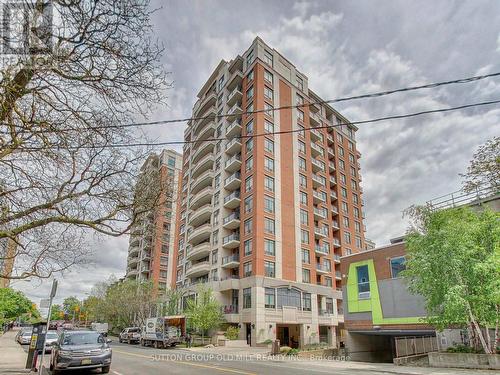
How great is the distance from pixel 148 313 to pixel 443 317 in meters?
52.1

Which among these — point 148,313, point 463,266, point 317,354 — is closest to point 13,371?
point 463,266

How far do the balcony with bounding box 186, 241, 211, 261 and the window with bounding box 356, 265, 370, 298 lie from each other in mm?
27318

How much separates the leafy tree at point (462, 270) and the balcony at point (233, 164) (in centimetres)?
3397

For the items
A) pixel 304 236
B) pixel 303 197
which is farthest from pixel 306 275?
pixel 303 197

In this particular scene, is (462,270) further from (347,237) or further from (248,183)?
(347,237)

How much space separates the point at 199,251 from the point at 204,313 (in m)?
13.8

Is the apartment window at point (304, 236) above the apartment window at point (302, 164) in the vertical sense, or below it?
below

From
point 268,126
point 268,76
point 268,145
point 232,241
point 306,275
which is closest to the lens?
point 232,241

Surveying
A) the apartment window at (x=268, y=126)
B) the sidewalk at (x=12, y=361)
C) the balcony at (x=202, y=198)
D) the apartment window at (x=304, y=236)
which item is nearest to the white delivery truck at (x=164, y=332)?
the sidewalk at (x=12, y=361)

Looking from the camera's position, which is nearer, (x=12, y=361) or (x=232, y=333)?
(x=12, y=361)

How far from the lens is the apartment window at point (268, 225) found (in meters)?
44.2

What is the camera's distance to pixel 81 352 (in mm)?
12727

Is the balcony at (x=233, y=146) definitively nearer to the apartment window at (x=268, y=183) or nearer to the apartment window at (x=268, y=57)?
the apartment window at (x=268, y=183)

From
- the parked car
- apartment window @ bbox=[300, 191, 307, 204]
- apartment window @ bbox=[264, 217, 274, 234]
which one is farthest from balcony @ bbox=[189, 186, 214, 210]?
the parked car
